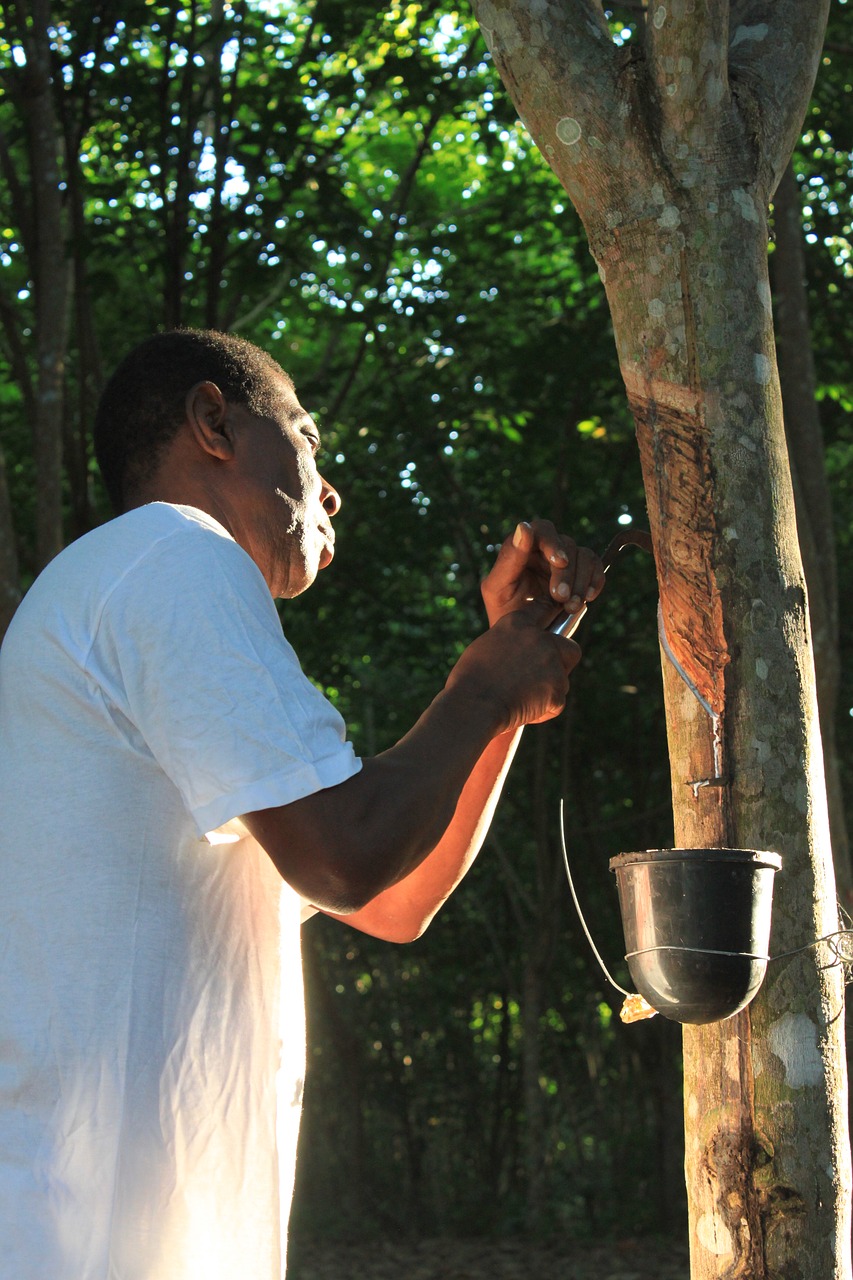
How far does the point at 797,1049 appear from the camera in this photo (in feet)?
5.65

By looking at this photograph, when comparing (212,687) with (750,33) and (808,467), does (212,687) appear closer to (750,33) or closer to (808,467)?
(750,33)

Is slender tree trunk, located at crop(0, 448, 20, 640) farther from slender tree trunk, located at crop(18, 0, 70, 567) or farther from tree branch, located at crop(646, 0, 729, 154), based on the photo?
tree branch, located at crop(646, 0, 729, 154)

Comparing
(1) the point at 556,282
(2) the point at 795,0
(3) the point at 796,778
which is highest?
(1) the point at 556,282

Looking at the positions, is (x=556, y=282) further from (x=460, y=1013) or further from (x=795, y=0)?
(x=460, y=1013)

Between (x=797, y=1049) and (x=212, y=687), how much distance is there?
3.25 ft

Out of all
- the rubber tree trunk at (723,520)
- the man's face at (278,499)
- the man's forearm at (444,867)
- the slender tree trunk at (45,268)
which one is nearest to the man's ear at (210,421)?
the man's face at (278,499)

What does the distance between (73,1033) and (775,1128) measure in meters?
0.95

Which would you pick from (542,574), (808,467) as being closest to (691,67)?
(542,574)

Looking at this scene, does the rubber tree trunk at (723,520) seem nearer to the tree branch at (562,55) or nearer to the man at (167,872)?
the tree branch at (562,55)

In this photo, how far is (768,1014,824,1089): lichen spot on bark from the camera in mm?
1709

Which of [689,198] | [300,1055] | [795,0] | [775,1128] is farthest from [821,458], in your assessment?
[300,1055]

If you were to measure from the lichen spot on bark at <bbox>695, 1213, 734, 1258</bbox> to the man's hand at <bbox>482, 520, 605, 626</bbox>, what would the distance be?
842 millimetres

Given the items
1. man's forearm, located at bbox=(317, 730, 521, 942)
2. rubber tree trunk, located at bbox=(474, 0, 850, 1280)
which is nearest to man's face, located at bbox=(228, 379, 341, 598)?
man's forearm, located at bbox=(317, 730, 521, 942)

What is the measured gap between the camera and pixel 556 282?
6.83 metres
